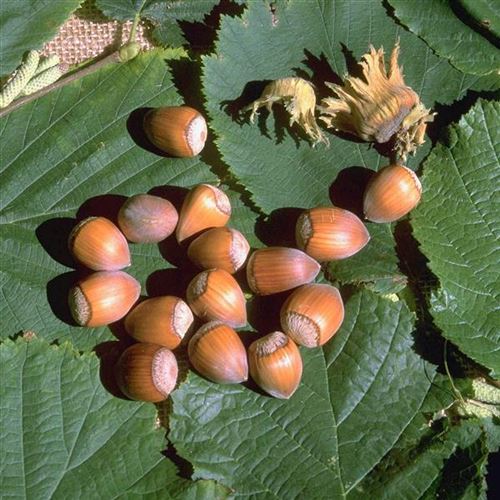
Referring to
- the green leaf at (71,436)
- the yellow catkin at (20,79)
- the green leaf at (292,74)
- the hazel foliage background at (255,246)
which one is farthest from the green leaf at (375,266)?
the yellow catkin at (20,79)

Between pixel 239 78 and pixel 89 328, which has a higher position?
pixel 239 78

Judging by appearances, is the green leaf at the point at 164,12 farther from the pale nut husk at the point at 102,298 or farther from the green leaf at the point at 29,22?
the pale nut husk at the point at 102,298

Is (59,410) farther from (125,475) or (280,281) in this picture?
(280,281)

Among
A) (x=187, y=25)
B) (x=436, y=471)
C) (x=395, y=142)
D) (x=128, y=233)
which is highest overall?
(x=187, y=25)

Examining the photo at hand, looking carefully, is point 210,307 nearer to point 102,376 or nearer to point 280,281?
point 280,281

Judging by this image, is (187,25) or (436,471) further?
(187,25)

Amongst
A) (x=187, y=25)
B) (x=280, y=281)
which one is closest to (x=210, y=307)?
(x=280, y=281)

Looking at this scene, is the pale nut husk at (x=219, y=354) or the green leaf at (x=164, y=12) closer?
the pale nut husk at (x=219, y=354)
